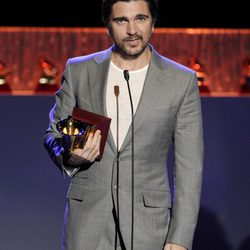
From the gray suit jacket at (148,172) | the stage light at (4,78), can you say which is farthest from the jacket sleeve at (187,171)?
the stage light at (4,78)

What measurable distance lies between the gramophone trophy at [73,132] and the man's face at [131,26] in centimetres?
32

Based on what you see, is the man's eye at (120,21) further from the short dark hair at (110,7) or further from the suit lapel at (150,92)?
the suit lapel at (150,92)

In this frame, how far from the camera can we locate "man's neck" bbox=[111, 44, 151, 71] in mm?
2197

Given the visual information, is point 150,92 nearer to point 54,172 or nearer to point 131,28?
point 131,28

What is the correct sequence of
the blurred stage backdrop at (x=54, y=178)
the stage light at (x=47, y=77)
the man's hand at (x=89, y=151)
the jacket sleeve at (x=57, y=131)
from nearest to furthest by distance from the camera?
the man's hand at (x=89, y=151) < the jacket sleeve at (x=57, y=131) < the blurred stage backdrop at (x=54, y=178) < the stage light at (x=47, y=77)

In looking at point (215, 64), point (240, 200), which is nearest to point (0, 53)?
point (215, 64)

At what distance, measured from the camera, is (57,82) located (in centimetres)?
368

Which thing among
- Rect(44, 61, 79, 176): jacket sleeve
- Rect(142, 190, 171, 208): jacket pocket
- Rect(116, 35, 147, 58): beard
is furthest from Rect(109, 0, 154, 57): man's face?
Rect(142, 190, 171, 208): jacket pocket

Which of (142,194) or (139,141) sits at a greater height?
(139,141)

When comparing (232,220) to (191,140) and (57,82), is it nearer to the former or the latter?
(57,82)

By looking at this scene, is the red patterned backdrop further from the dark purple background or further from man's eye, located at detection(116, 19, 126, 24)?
man's eye, located at detection(116, 19, 126, 24)

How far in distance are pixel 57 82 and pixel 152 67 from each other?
1.57m

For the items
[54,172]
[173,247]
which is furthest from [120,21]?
[54,172]

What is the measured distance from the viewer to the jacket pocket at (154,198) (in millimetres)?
2121
